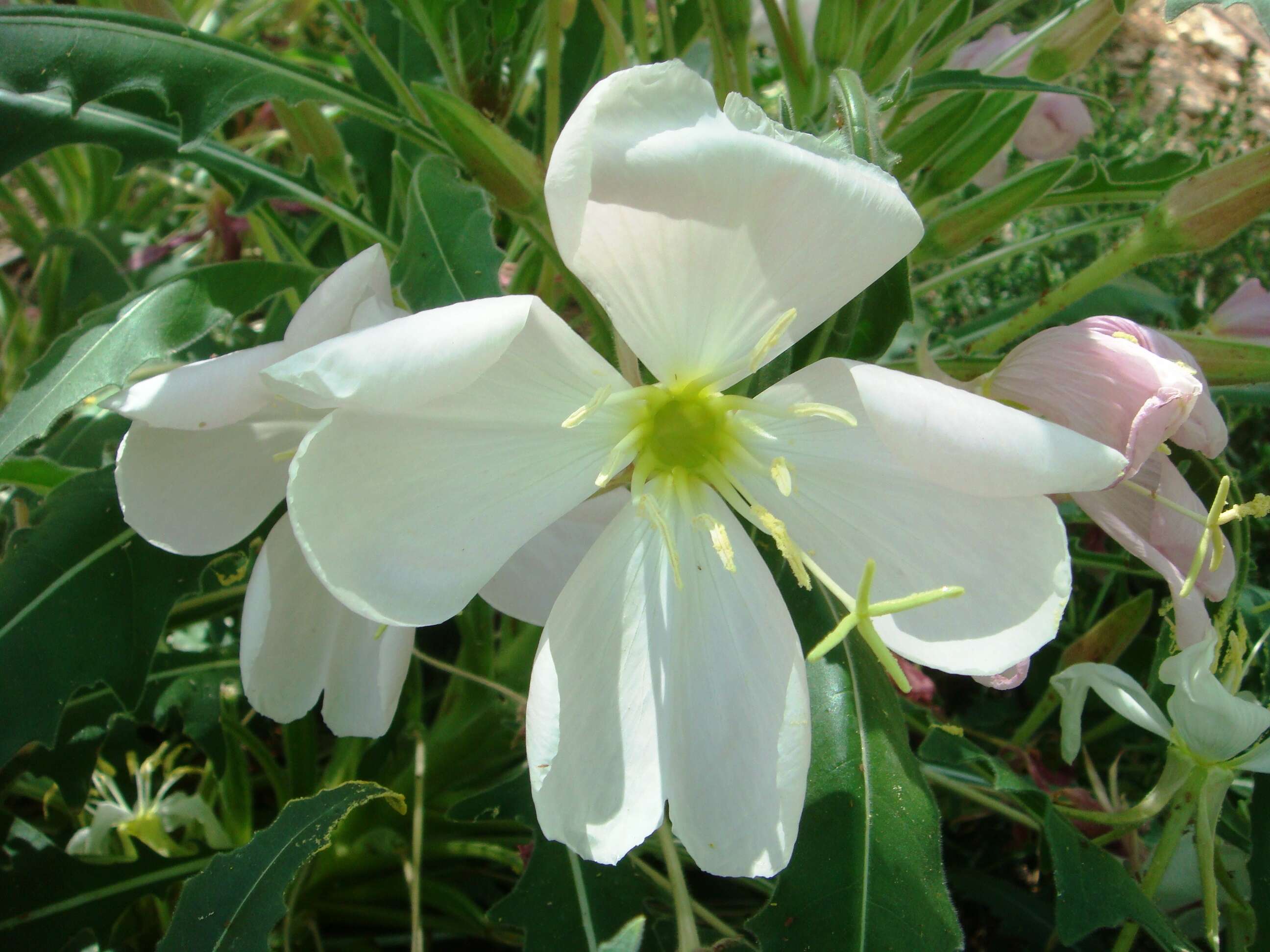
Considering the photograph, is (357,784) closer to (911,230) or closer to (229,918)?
(229,918)

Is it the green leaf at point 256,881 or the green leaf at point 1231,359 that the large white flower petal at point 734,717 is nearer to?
the green leaf at point 256,881

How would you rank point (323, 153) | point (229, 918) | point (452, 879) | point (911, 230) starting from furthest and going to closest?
point (452, 879) < point (323, 153) < point (229, 918) < point (911, 230)

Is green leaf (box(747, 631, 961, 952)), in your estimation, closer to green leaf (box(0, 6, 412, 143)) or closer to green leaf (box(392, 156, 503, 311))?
green leaf (box(392, 156, 503, 311))

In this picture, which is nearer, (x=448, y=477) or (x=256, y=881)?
(x=448, y=477)

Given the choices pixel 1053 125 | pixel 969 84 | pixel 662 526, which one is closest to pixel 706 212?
pixel 662 526

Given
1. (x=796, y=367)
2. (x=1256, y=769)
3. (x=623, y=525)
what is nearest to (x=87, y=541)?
(x=623, y=525)

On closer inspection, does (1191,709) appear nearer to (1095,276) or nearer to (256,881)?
(1095,276)
